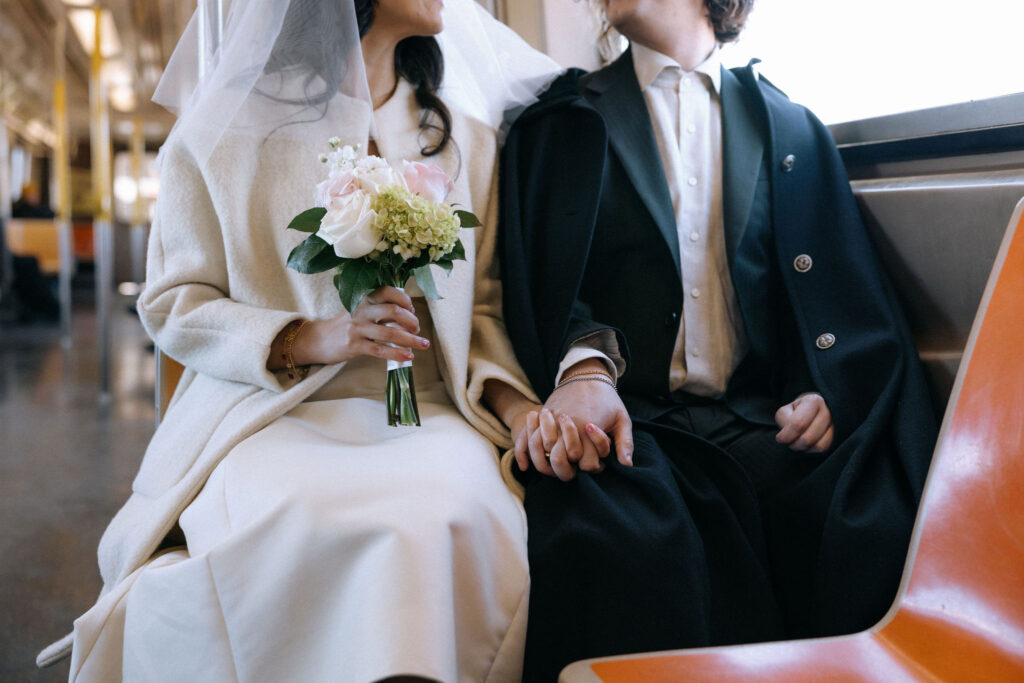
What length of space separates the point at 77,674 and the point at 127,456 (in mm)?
2885

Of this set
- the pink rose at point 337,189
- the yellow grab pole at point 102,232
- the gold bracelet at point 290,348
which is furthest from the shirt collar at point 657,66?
the yellow grab pole at point 102,232

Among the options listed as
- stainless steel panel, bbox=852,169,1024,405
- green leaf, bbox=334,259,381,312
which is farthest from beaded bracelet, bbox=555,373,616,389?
stainless steel panel, bbox=852,169,1024,405

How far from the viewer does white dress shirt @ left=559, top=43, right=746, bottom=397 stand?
1710 millimetres

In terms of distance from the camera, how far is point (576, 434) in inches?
52.8

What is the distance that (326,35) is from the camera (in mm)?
1540

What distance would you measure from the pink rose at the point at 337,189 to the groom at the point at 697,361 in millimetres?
445

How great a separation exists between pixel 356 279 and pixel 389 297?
2.5 inches

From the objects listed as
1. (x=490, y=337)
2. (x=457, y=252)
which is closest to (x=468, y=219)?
(x=457, y=252)

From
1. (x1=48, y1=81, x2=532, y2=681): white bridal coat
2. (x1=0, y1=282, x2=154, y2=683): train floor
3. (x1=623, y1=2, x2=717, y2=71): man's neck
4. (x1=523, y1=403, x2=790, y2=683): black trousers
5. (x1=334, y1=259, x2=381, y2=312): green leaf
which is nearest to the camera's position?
(x1=48, y1=81, x2=532, y2=681): white bridal coat

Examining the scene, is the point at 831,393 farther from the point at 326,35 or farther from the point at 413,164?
the point at 326,35

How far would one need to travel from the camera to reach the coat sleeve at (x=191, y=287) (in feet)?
4.92

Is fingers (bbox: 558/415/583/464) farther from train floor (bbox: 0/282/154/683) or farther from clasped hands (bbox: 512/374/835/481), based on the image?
train floor (bbox: 0/282/154/683)

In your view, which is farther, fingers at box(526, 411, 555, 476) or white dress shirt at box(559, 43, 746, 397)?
white dress shirt at box(559, 43, 746, 397)

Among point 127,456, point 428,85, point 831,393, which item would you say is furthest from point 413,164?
point 127,456
